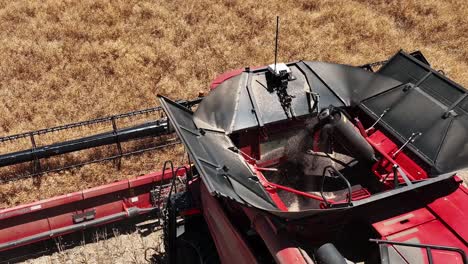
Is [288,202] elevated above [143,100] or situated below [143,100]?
below

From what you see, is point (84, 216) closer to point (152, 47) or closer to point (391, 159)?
point (391, 159)

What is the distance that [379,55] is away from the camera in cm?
1036

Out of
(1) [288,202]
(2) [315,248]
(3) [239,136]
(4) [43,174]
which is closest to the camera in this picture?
(2) [315,248]

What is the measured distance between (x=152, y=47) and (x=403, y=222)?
6736 mm

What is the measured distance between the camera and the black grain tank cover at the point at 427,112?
16.0 feet

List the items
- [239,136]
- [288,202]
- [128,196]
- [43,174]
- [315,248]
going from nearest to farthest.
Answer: [315,248] < [288,202] < [239,136] < [128,196] < [43,174]

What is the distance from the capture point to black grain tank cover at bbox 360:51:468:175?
488cm

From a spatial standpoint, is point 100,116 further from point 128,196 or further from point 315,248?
point 315,248

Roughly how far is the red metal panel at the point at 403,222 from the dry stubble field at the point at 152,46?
439 centimetres

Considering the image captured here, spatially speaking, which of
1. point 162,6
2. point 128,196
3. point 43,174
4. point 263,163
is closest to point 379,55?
point 162,6

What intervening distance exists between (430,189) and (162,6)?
7739mm

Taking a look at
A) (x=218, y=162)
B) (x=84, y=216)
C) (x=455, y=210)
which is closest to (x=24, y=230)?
(x=84, y=216)

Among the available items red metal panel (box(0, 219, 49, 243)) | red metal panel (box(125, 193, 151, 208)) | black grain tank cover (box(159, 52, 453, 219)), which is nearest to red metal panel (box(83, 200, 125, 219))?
red metal panel (box(125, 193, 151, 208))

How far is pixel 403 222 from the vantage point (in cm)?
432
